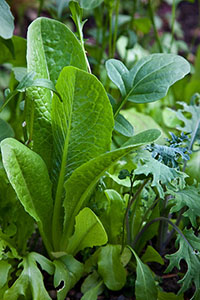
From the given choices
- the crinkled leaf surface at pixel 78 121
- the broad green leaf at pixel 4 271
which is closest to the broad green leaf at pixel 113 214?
the crinkled leaf surface at pixel 78 121

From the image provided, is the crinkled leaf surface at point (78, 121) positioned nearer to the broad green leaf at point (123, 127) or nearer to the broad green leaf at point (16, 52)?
the broad green leaf at point (123, 127)

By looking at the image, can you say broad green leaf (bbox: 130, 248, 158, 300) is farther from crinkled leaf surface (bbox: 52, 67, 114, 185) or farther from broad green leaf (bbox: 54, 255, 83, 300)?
crinkled leaf surface (bbox: 52, 67, 114, 185)

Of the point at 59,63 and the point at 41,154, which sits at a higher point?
the point at 59,63

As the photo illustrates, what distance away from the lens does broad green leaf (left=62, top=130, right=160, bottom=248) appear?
677mm

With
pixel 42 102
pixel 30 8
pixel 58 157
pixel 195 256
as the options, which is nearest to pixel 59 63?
pixel 42 102

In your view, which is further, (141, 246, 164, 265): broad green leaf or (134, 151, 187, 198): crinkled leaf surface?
(141, 246, 164, 265): broad green leaf

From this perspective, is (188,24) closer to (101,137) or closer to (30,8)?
(30,8)

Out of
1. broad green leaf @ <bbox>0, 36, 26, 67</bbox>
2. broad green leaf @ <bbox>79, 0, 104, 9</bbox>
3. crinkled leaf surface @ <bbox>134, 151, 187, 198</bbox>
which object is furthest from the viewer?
broad green leaf @ <bbox>0, 36, 26, 67</bbox>

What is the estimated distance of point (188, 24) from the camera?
8.14 ft

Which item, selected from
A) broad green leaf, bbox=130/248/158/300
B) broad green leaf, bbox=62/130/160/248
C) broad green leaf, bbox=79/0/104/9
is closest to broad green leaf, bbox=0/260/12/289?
broad green leaf, bbox=62/130/160/248

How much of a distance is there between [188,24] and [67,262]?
207cm

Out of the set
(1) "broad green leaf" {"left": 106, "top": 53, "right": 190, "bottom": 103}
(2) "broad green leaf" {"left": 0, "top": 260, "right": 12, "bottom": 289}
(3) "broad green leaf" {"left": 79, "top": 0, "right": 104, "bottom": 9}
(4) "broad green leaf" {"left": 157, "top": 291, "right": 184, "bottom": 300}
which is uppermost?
(3) "broad green leaf" {"left": 79, "top": 0, "right": 104, "bottom": 9}

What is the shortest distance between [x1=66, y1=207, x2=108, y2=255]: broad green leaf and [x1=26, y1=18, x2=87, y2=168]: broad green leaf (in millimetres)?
169

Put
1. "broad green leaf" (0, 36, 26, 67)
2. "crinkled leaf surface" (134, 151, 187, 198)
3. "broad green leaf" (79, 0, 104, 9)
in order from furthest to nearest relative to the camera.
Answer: "broad green leaf" (0, 36, 26, 67) < "broad green leaf" (79, 0, 104, 9) < "crinkled leaf surface" (134, 151, 187, 198)
